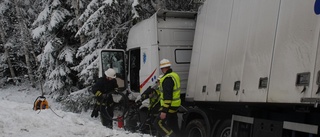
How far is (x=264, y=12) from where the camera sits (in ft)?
13.7

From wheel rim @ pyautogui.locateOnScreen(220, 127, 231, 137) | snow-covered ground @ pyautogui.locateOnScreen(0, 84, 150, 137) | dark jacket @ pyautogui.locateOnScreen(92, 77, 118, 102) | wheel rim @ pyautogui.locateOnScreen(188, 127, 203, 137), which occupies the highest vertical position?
dark jacket @ pyautogui.locateOnScreen(92, 77, 118, 102)

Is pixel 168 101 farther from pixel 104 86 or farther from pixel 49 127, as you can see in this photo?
pixel 104 86

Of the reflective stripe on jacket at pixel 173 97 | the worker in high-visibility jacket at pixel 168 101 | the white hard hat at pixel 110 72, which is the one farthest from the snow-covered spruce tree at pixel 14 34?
the reflective stripe on jacket at pixel 173 97

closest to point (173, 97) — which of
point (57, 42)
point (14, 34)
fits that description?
point (57, 42)

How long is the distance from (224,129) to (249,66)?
141 centimetres

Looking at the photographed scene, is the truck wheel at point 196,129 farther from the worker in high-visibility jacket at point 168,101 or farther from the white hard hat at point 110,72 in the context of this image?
the white hard hat at point 110,72

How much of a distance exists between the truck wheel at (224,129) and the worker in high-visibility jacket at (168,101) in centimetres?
119

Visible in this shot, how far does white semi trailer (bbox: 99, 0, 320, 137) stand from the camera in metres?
3.44

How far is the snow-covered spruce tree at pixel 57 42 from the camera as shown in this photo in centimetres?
1469

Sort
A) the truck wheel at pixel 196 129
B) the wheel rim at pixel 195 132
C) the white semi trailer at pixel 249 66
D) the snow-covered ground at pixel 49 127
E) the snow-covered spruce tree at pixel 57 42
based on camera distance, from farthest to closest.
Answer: the snow-covered spruce tree at pixel 57 42 → the wheel rim at pixel 195 132 → the truck wheel at pixel 196 129 → the snow-covered ground at pixel 49 127 → the white semi trailer at pixel 249 66

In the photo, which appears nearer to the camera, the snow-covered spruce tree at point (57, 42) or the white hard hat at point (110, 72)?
the white hard hat at point (110, 72)

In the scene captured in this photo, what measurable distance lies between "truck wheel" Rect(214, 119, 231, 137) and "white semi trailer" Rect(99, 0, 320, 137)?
0.04ft

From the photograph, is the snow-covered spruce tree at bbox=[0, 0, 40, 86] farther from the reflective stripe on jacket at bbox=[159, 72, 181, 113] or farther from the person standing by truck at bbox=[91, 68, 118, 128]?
the reflective stripe on jacket at bbox=[159, 72, 181, 113]

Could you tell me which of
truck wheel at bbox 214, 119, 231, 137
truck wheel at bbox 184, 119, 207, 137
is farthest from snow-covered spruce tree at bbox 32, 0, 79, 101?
truck wheel at bbox 214, 119, 231, 137
